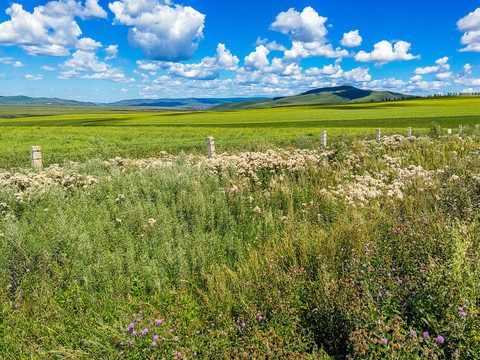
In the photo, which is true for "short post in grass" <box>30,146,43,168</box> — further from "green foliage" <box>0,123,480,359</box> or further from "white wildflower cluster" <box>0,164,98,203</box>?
"green foliage" <box>0,123,480,359</box>

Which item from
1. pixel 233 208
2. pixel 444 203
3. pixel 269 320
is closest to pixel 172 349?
pixel 269 320

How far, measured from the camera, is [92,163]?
10242 mm

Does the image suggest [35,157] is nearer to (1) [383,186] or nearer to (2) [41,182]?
(2) [41,182]

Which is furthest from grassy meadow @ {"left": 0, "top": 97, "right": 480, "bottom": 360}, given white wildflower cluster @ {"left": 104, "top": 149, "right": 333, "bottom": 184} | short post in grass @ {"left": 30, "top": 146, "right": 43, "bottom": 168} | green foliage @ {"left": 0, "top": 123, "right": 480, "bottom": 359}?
short post in grass @ {"left": 30, "top": 146, "right": 43, "bottom": 168}

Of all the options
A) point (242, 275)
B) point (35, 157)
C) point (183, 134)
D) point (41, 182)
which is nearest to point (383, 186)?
point (242, 275)

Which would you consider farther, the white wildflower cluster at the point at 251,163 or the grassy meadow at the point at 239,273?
the white wildflower cluster at the point at 251,163

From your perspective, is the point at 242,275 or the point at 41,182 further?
the point at 41,182

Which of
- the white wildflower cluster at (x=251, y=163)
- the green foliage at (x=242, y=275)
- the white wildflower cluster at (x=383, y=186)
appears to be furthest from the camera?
the white wildflower cluster at (x=251, y=163)

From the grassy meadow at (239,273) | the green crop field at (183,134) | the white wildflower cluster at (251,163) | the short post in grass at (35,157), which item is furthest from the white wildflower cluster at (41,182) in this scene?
the green crop field at (183,134)

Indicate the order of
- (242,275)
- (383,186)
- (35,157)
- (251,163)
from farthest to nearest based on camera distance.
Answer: (35,157) < (251,163) < (383,186) < (242,275)

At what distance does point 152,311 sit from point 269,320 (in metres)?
1.35

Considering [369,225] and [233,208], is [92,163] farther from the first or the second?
[369,225]

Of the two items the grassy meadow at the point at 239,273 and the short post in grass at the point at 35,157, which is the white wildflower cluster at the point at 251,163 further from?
the short post in grass at the point at 35,157

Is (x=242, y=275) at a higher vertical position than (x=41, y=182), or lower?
lower
